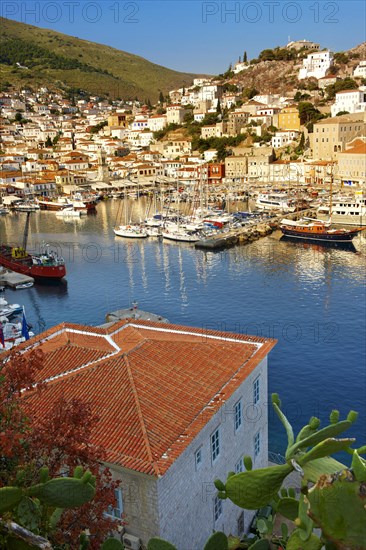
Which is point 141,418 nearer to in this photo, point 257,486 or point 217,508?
point 217,508

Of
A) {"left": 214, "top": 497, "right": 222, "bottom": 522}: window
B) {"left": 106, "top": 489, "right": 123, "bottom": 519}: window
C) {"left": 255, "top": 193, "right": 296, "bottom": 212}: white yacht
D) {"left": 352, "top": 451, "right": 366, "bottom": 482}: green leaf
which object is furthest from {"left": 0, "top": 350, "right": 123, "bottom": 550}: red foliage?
{"left": 255, "top": 193, "right": 296, "bottom": 212}: white yacht

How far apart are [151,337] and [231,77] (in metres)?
128

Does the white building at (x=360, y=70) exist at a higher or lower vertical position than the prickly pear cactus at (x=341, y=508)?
higher

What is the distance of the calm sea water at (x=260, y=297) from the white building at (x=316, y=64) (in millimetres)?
74908

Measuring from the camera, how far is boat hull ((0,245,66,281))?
35.3 m

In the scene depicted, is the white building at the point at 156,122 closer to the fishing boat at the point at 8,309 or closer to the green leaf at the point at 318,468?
the fishing boat at the point at 8,309

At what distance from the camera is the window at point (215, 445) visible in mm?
9258

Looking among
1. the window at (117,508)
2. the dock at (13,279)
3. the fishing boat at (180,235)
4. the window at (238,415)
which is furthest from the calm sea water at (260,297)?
the window at (117,508)

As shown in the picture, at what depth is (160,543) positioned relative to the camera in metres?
4.23

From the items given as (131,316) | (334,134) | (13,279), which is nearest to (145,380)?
(131,316)

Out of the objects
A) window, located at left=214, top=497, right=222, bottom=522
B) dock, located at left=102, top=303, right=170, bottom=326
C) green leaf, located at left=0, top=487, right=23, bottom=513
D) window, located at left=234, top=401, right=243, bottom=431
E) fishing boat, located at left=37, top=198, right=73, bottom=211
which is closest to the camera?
green leaf, located at left=0, top=487, right=23, bottom=513

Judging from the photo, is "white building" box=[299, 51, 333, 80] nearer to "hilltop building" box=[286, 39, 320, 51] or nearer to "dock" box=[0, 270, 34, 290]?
"hilltop building" box=[286, 39, 320, 51]

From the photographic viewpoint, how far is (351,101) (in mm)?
89000

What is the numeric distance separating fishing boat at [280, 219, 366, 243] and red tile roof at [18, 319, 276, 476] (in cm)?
3513
